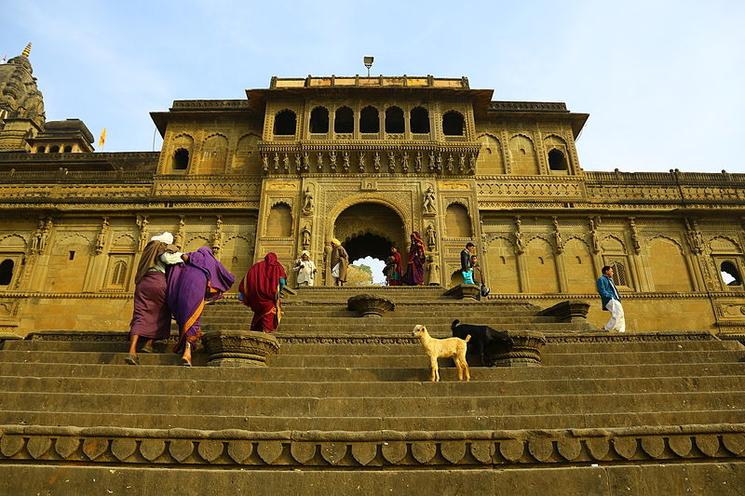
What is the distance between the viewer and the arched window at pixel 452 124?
20.8 metres

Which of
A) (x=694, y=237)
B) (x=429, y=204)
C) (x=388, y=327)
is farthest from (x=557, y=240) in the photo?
(x=388, y=327)

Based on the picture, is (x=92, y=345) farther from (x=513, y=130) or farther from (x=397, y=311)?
(x=513, y=130)

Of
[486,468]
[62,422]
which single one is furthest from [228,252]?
[486,468]

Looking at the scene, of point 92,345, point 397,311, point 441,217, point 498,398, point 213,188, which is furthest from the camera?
point 213,188

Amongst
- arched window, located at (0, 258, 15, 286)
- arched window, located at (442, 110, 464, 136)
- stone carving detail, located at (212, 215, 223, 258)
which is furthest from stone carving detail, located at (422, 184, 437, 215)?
arched window, located at (0, 258, 15, 286)

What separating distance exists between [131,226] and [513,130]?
17.1 m

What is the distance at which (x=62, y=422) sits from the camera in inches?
177

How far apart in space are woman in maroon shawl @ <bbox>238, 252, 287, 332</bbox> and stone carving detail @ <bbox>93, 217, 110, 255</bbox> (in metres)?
15.0

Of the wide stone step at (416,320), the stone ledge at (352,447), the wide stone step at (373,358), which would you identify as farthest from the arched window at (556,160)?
the stone ledge at (352,447)

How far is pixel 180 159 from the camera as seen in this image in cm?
2169

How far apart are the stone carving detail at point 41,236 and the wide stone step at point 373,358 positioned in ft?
49.0

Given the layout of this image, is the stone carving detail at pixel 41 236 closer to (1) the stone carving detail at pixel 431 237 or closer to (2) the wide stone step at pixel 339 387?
(1) the stone carving detail at pixel 431 237

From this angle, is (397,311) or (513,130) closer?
(397,311)

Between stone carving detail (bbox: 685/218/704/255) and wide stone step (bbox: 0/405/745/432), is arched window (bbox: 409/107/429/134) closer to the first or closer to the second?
stone carving detail (bbox: 685/218/704/255)
